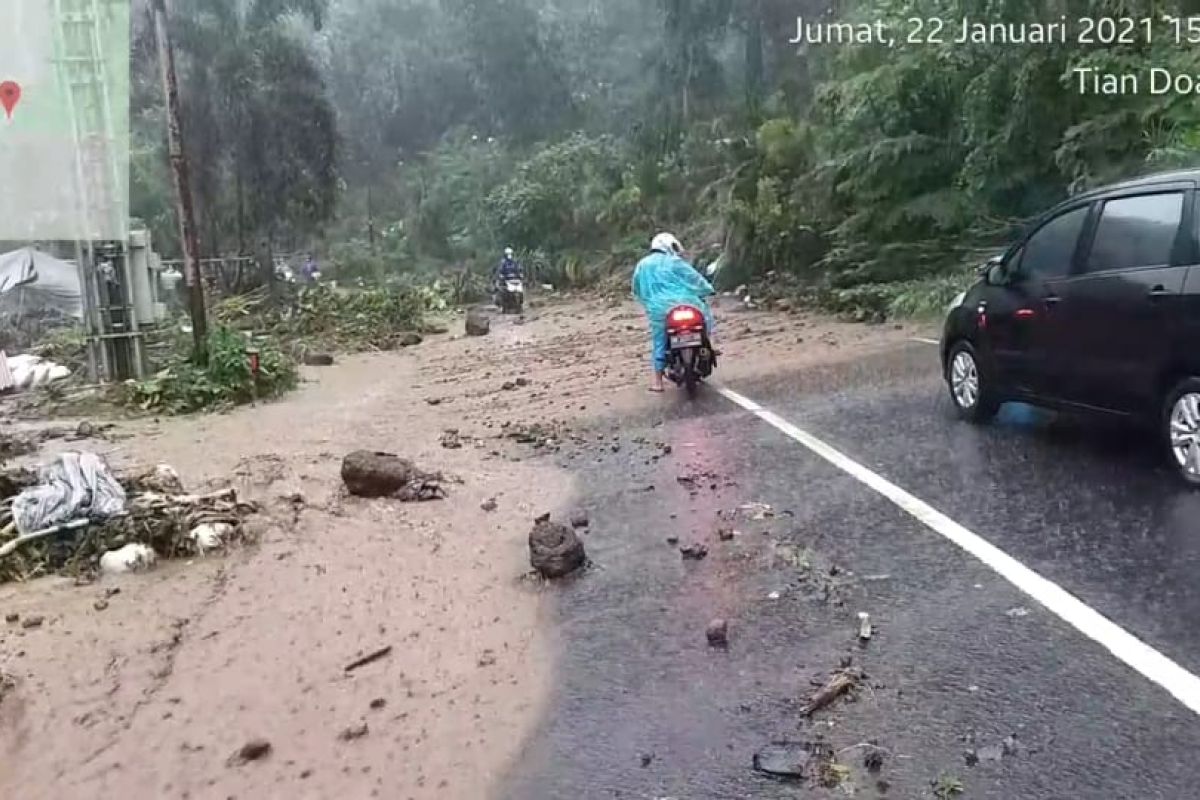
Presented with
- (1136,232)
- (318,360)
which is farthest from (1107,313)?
(318,360)

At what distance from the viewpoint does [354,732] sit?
4480mm

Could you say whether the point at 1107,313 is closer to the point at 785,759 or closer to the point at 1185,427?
the point at 1185,427

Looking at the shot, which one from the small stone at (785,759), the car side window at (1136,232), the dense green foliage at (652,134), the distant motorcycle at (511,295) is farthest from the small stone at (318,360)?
the small stone at (785,759)

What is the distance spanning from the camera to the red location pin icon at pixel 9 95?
493 inches

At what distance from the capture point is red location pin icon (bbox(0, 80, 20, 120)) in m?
12.5

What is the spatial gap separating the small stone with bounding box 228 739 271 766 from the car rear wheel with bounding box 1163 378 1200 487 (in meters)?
5.02

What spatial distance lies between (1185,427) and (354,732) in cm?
474

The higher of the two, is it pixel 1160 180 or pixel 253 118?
pixel 253 118

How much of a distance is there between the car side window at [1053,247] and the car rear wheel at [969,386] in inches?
36.9

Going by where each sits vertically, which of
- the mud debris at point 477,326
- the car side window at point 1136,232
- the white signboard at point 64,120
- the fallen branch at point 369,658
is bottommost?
the mud debris at point 477,326

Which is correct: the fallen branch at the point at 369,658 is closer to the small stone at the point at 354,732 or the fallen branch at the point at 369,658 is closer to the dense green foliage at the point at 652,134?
the small stone at the point at 354,732

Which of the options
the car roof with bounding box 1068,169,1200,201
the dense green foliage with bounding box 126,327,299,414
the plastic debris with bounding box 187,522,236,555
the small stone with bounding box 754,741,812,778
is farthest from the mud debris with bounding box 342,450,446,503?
the dense green foliage with bounding box 126,327,299,414

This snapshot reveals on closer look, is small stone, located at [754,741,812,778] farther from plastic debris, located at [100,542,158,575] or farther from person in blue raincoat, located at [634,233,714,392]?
person in blue raincoat, located at [634,233,714,392]

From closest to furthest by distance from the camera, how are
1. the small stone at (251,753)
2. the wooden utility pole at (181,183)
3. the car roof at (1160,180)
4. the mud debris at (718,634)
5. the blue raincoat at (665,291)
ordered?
1. the small stone at (251,753)
2. the mud debris at (718,634)
3. the car roof at (1160,180)
4. the blue raincoat at (665,291)
5. the wooden utility pole at (181,183)
